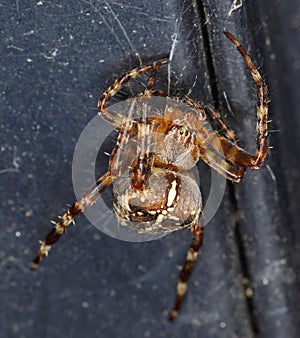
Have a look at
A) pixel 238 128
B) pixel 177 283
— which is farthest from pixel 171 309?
pixel 238 128

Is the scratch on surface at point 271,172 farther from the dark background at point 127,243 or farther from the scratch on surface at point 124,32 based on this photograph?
the scratch on surface at point 124,32

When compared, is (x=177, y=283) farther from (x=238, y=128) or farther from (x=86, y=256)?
(x=238, y=128)

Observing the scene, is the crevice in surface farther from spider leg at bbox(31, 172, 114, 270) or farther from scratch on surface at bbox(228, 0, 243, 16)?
spider leg at bbox(31, 172, 114, 270)

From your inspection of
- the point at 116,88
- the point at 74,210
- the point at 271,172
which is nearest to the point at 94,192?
the point at 74,210

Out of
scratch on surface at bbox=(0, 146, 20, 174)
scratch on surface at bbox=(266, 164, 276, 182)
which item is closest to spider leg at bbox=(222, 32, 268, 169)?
scratch on surface at bbox=(266, 164, 276, 182)

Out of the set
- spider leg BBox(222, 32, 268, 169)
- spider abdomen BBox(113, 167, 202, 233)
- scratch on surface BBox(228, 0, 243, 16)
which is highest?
scratch on surface BBox(228, 0, 243, 16)

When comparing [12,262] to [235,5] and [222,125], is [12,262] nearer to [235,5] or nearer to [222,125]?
[222,125]

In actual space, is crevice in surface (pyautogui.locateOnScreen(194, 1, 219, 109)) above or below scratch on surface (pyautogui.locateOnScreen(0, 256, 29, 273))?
above
